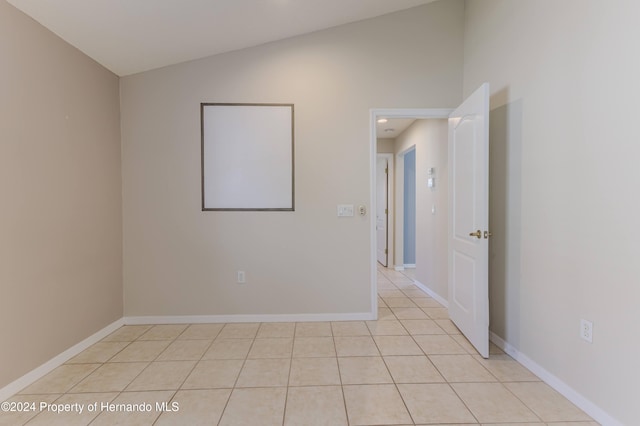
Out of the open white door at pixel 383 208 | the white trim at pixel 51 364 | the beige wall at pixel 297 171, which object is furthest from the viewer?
the open white door at pixel 383 208

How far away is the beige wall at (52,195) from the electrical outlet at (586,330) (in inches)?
136

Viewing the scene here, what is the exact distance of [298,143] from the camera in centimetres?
300

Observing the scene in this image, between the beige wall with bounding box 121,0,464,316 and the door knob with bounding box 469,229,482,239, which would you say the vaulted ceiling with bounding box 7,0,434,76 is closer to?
the beige wall with bounding box 121,0,464,316

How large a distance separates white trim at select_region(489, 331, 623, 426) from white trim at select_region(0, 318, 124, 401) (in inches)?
134

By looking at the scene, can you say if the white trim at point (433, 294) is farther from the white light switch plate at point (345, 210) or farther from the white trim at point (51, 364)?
the white trim at point (51, 364)

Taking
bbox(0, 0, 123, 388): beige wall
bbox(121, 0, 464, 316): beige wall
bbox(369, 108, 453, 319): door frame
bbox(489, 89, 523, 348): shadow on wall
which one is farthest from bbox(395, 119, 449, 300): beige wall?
bbox(0, 0, 123, 388): beige wall

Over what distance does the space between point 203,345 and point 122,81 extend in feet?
8.55

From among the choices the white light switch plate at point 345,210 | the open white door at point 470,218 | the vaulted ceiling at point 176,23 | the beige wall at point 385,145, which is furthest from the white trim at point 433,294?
the vaulted ceiling at point 176,23

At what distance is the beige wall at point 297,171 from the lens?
296cm

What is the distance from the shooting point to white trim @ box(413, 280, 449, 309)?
3438 mm

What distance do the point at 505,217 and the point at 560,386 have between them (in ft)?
3.85

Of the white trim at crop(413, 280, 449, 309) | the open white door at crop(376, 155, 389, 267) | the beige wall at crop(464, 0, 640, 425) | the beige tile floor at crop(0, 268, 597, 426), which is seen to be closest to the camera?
the beige wall at crop(464, 0, 640, 425)

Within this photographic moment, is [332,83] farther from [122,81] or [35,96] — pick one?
[35,96]

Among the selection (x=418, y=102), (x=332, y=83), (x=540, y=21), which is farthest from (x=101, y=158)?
(x=540, y=21)
